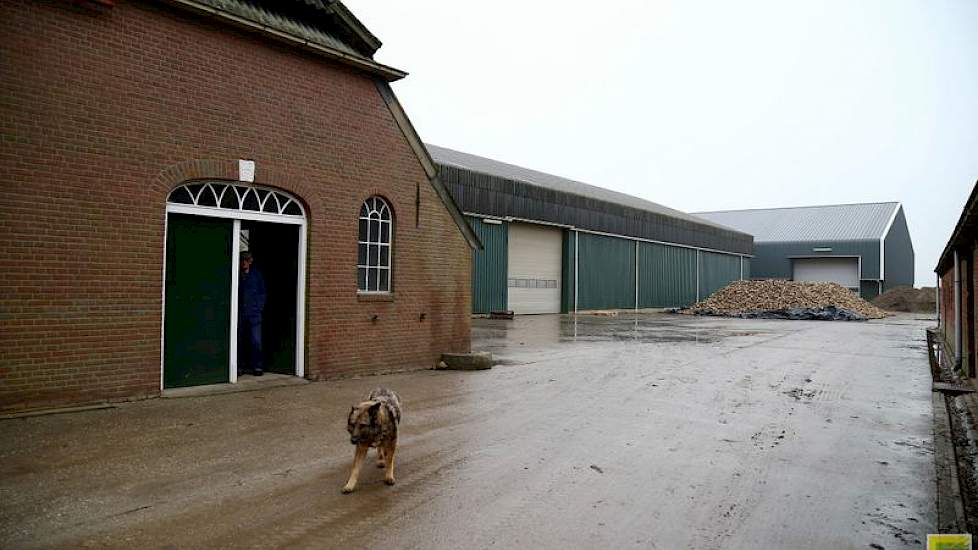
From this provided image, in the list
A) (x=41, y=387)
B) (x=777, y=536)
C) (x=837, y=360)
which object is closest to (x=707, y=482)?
(x=777, y=536)

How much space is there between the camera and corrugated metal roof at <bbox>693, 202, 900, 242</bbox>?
5528cm

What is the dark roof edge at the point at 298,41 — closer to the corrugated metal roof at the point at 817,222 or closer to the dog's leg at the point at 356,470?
the dog's leg at the point at 356,470

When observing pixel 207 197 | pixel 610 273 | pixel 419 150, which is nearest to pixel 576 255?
pixel 610 273

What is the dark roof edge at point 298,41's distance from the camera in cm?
840

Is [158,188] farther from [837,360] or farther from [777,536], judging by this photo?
[837,360]

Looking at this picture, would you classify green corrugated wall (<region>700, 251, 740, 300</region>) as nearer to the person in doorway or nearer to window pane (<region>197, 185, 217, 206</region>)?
the person in doorway

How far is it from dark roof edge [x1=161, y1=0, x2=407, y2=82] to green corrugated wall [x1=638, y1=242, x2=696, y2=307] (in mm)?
29408

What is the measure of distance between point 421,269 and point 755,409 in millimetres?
6089

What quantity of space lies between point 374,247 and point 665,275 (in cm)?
3244

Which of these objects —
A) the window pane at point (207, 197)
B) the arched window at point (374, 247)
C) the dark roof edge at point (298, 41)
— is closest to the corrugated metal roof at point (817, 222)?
the arched window at point (374, 247)

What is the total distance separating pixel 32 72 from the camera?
7.12 m

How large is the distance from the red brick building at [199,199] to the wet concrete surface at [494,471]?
34.8 inches

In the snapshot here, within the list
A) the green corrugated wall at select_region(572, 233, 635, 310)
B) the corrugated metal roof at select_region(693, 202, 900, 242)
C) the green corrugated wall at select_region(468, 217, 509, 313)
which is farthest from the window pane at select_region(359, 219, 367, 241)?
the corrugated metal roof at select_region(693, 202, 900, 242)

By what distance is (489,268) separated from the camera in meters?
27.7
